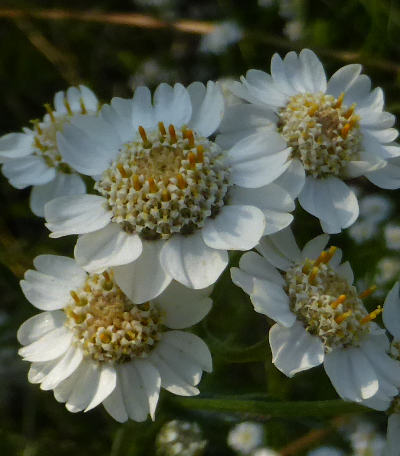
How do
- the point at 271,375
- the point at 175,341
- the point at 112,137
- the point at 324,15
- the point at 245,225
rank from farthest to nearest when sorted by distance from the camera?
1. the point at 324,15
2. the point at 271,375
3. the point at 112,137
4. the point at 175,341
5. the point at 245,225

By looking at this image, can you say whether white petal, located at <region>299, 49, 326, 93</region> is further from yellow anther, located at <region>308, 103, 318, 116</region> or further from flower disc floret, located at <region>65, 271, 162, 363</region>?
flower disc floret, located at <region>65, 271, 162, 363</region>

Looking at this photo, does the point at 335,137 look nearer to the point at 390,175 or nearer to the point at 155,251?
the point at 390,175

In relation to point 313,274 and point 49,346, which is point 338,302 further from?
point 49,346

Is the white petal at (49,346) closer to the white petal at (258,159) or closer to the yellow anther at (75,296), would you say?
the yellow anther at (75,296)

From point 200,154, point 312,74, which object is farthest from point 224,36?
point 200,154

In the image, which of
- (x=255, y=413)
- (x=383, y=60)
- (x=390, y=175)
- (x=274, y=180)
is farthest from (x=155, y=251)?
(x=383, y=60)

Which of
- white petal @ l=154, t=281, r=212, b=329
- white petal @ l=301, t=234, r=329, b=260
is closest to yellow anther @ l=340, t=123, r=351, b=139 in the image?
white petal @ l=301, t=234, r=329, b=260

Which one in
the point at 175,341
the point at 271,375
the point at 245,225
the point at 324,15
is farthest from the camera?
the point at 324,15
